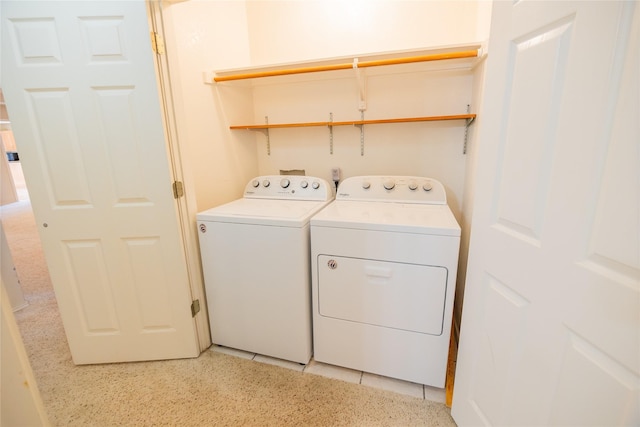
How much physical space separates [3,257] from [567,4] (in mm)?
3591

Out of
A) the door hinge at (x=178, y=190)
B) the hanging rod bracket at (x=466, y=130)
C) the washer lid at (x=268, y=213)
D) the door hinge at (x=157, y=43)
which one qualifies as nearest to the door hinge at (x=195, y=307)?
the washer lid at (x=268, y=213)

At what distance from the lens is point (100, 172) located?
1.47m

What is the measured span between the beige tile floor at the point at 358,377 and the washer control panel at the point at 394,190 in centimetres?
106

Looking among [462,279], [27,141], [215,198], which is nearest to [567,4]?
[462,279]

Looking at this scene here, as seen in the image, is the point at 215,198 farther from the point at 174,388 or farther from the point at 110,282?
the point at 174,388

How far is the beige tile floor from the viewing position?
5.00 feet

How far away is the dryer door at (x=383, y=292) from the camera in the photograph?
1387 mm

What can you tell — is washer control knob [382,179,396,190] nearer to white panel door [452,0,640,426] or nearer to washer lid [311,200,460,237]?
washer lid [311,200,460,237]

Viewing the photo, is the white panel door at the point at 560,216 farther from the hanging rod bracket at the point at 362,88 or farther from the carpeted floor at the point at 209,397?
the hanging rod bracket at the point at 362,88

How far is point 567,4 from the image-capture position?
27.9 inches

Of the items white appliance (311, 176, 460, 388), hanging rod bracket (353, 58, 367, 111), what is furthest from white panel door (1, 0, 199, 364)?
hanging rod bracket (353, 58, 367, 111)

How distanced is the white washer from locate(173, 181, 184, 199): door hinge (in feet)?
0.52

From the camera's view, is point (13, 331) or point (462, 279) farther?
point (462, 279)

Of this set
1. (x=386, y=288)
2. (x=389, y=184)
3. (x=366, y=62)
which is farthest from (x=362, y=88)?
(x=386, y=288)
